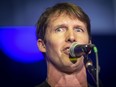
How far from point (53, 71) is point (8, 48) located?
30 cm

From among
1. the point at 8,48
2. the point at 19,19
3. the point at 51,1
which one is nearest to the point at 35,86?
the point at 8,48

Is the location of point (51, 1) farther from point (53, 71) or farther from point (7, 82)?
point (7, 82)

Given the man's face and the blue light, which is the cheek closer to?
the man's face

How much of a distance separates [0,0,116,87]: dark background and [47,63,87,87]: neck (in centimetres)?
4

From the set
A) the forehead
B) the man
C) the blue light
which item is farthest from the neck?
the forehead

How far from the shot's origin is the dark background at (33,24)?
Answer: 144 cm

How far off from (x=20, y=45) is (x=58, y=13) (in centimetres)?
30

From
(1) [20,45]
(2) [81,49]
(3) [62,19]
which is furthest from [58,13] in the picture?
(2) [81,49]

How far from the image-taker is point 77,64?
4.73ft

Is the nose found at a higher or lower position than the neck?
higher

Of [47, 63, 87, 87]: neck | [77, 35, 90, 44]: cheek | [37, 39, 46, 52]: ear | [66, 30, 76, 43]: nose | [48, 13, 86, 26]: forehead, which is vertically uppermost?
[48, 13, 86, 26]: forehead

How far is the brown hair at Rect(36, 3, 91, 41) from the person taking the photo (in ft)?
4.83

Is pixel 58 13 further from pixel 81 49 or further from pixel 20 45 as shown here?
pixel 81 49

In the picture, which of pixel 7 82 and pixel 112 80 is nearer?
pixel 7 82
